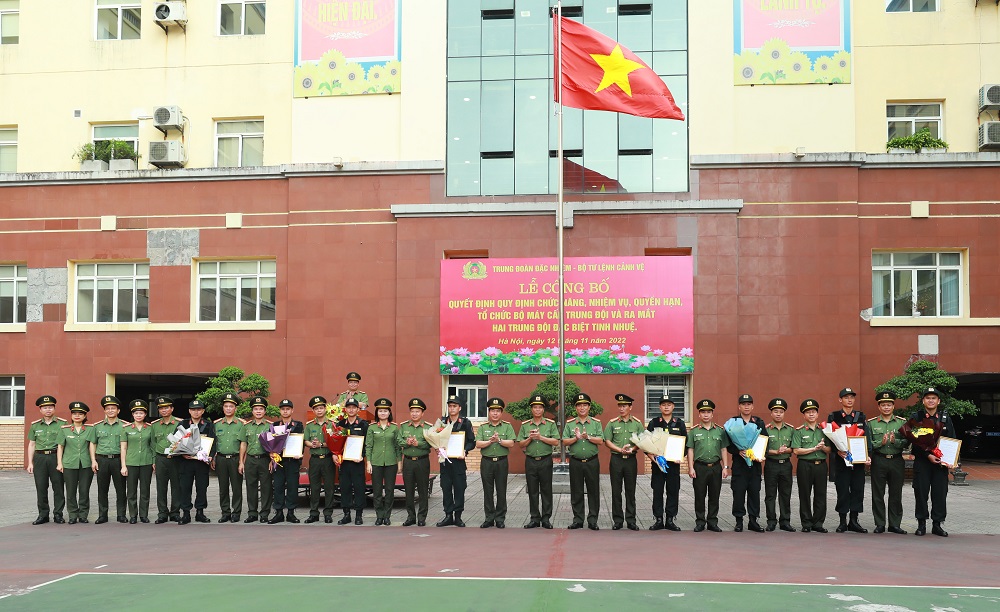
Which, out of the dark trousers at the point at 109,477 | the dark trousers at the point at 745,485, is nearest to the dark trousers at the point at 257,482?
the dark trousers at the point at 109,477

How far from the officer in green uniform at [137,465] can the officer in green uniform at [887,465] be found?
375 inches

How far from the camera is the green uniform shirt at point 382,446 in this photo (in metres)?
12.4

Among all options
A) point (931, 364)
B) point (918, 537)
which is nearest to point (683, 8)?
point (931, 364)

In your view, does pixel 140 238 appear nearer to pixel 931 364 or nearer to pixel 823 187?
pixel 823 187

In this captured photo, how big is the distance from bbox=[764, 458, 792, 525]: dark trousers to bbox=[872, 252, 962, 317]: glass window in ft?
30.7

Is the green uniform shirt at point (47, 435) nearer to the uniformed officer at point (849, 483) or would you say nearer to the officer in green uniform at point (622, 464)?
the officer in green uniform at point (622, 464)

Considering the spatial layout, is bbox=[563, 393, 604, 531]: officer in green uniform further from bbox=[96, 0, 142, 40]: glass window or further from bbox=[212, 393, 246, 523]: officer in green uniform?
bbox=[96, 0, 142, 40]: glass window

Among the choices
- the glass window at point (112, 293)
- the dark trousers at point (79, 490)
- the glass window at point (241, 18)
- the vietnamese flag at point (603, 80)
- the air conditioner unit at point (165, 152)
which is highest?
the glass window at point (241, 18)

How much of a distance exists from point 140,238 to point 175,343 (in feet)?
8.39

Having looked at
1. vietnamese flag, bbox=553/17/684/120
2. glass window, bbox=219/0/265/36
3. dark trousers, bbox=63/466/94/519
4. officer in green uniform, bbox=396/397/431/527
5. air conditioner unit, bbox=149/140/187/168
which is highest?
glass window, bbox=219/0/265/36

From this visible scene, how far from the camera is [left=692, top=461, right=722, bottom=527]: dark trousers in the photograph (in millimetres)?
11594

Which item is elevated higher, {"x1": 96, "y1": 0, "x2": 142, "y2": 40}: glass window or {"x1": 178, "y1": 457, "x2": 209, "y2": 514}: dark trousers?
{"x1": 96, "y1": 0, "x2": 142, "y2": 40}: glass window

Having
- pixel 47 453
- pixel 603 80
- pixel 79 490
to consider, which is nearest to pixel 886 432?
pixel 603 80

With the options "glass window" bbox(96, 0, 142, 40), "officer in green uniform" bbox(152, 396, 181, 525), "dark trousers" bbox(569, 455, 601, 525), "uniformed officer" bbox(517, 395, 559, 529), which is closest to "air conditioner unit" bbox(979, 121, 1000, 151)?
"dark trousers" bbox(569, 455, 601, 525)
